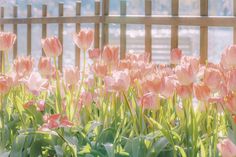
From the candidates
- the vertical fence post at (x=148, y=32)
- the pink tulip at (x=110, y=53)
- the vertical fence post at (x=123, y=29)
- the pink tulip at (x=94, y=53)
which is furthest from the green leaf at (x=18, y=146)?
the vertical fence post at (x=123, y=29)

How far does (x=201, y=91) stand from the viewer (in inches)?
25.7

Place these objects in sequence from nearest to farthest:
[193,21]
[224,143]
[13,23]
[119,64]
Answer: [224,143] < [119,64] < [193,21] < [13,23]

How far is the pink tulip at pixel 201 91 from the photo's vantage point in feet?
2.13

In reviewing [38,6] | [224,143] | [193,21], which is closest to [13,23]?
[38,6]

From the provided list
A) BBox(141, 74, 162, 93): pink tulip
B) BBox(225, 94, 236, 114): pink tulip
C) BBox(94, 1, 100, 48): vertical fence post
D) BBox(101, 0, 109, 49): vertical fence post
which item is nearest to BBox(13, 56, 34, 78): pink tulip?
BBox(141, 74, 162, 93): pink tulip

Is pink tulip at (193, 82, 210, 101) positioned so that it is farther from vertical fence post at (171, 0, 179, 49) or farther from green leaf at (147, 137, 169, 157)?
vertical fence post at (171, 0, 179, 49)

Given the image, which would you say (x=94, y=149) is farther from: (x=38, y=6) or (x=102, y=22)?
(x=38, y=6)

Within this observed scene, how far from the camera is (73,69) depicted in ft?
2.85

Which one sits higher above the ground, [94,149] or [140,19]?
[140,19]

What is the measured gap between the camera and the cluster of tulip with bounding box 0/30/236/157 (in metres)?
0.66

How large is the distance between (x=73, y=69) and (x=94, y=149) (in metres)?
0.19

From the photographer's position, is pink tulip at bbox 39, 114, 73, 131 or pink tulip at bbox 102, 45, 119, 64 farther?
pink tulip at bbox 102, 45, 119, 64

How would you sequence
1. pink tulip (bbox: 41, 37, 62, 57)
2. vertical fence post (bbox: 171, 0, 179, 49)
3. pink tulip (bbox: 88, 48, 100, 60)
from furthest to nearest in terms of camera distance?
vertical fence post (bbox: 171, 0, 179, 49), pink tulip (bbox: 88, 48, 100, 60), pink tulip (bbox: 41, 37, 62, 57)

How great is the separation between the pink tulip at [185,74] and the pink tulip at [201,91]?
0.04 feet
